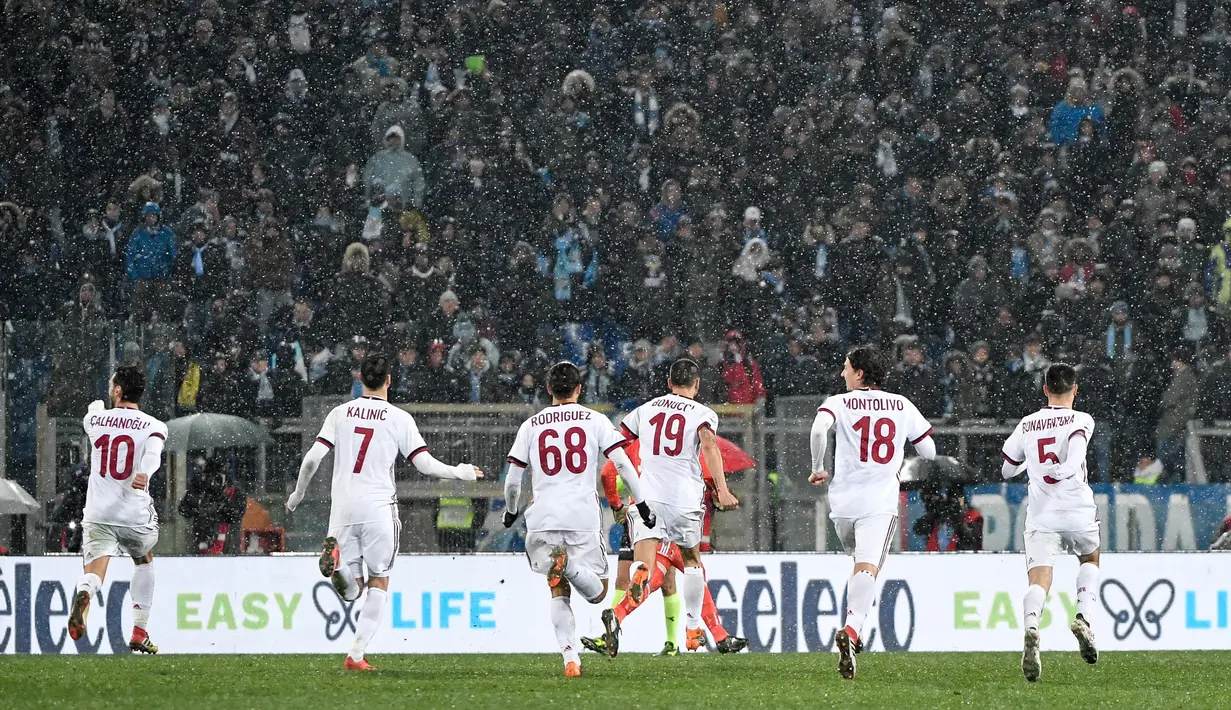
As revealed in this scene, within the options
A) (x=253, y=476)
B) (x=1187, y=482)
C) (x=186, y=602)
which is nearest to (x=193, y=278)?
(x=253, y=476)

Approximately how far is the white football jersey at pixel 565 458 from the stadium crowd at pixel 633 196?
243 inches

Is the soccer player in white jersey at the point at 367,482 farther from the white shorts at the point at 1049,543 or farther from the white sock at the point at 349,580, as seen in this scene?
the white shorts at the point at 1049,543

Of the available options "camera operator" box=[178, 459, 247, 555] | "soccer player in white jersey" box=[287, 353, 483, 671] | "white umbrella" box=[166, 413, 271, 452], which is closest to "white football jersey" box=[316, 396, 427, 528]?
"soccer player in white jersey" box=[287, 353, 483, 671]

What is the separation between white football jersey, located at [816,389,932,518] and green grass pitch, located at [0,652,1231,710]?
2.93 ft

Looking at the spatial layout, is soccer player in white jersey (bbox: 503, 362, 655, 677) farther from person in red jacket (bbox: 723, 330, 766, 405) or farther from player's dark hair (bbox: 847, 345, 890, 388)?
person in red jacket (bbox: 723, 330, 766, 405)

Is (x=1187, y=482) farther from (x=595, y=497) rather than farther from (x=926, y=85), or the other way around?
(x=595, y=497)

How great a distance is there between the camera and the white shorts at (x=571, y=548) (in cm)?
830

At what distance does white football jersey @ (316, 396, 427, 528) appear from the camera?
343 inches

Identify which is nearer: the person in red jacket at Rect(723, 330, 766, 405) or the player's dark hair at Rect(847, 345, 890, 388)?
the player's dark hair at Rect(847, 345, 890, 388)

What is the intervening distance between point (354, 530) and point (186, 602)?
11.6ft

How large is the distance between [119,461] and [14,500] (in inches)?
144

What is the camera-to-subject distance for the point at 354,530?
342 inches

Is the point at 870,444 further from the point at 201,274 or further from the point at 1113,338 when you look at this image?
the point at 201,274

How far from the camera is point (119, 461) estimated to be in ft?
31.8
